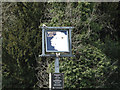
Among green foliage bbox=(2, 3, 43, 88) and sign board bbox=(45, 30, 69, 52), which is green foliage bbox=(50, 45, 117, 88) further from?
sign board bbox=(45, 30, 69, 52)

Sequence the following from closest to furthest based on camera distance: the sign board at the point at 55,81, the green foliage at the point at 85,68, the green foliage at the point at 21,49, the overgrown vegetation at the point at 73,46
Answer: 1. the sign board at the point at 55,81
2. the green foliage at the point at 85,68
3. the overgrown vegetation at the point at 73,46
4. the green foliage at the point at 21,49

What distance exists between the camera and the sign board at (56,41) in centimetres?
504

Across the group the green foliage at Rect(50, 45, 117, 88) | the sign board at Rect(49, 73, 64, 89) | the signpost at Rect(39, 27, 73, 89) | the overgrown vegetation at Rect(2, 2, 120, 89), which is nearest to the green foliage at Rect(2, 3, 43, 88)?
the overgrown vegetation at Rect(2, 2, 120, 89)

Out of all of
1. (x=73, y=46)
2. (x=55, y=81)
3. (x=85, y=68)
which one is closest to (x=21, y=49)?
(x=73, y=46)

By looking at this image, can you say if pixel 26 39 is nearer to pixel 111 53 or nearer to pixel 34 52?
pixel 34 52

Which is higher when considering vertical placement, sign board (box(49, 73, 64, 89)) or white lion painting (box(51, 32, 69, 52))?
white lion painting (box(51, 32, 69, 52))

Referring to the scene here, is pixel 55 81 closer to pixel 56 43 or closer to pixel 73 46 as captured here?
pixel 56 43

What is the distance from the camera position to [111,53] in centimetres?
1032

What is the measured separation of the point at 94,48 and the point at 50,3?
7.75ft

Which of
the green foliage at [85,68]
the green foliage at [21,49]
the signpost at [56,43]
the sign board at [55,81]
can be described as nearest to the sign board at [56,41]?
the signpost at [56,43]

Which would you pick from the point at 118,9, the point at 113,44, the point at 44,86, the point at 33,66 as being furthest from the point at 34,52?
the point at 118,9

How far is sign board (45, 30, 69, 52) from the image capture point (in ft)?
16.5

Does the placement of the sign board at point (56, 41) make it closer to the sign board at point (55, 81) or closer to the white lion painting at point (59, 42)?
the white lion painting at point (59, 42)

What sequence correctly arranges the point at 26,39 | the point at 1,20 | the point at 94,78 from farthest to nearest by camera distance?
the point at 1,20 < the point at 26,39 < the point at 94,78
